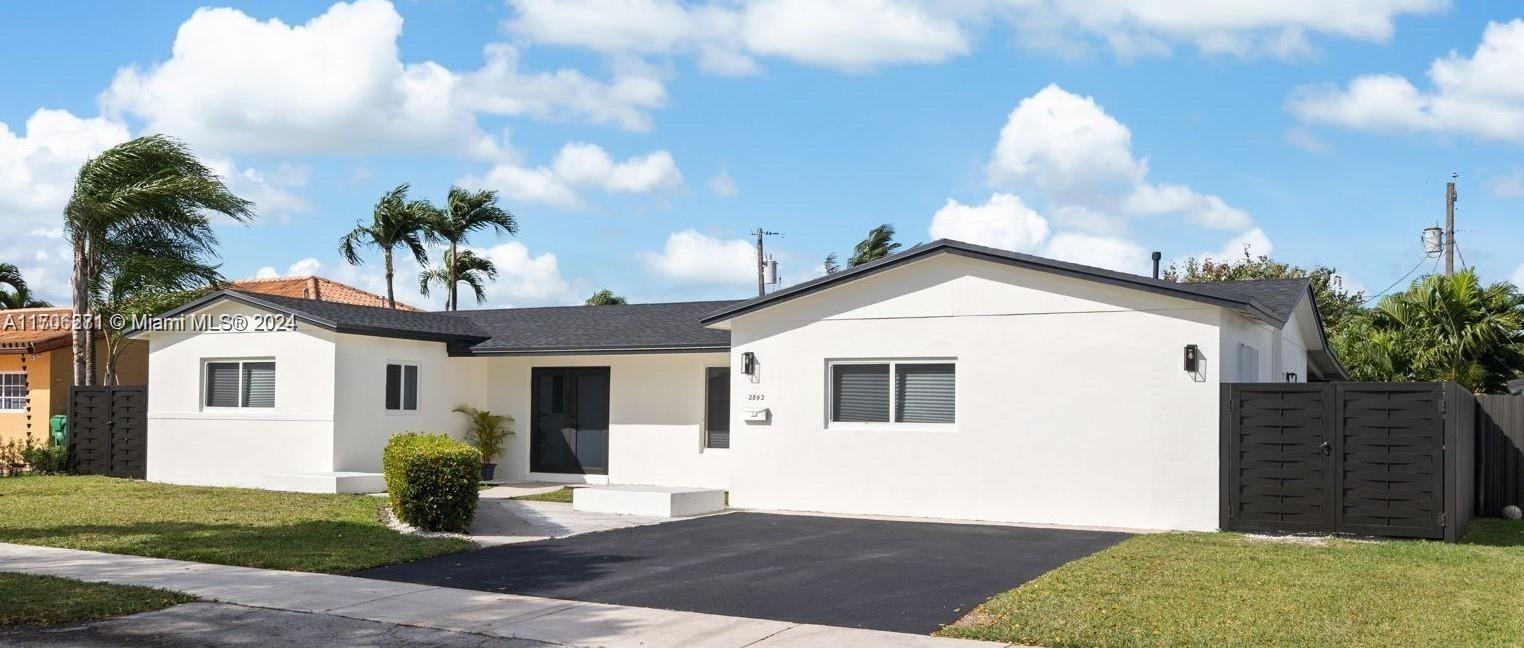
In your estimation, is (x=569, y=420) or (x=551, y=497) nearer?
(x=551, y=497)

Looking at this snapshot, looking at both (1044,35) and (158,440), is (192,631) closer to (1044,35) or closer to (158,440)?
(1044,35)

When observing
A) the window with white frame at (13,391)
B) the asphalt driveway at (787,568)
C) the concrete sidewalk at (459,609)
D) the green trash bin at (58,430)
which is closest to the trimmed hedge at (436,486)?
the asphalt driveway at (787,568)

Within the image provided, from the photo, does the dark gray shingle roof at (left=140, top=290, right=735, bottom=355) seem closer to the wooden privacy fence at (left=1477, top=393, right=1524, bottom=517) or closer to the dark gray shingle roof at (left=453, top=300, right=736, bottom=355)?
the dark gray shingle roof at (left=453, top=300, right=736, bottom=355)

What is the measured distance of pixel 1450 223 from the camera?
31.6 metres

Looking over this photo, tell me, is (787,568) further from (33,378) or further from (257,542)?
(33,378)

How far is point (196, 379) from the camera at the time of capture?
20766 millimetres

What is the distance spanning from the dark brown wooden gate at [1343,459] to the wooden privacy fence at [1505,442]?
450 cm

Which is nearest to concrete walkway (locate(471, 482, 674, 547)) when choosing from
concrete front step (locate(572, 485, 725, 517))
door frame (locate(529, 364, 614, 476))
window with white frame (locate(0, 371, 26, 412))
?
concrete front step (locate(572, 485, 725, 517))

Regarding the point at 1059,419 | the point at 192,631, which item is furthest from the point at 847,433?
the point at 192,631

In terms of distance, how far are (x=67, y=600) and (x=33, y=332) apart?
19.6 metres

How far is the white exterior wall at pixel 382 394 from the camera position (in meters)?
19.5

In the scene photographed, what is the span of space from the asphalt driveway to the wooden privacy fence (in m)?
7.68

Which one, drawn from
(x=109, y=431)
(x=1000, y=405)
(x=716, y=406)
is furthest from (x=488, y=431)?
(x=1000, y=405)

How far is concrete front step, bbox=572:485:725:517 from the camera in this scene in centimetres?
1593
